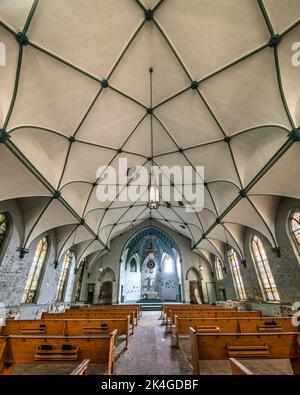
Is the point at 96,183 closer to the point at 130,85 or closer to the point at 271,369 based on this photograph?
the point at 130,85

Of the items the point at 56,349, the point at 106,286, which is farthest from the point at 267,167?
the point at 106,286

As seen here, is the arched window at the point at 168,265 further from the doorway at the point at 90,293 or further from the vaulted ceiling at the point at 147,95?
the vaulted ceiling at the point at 147,95

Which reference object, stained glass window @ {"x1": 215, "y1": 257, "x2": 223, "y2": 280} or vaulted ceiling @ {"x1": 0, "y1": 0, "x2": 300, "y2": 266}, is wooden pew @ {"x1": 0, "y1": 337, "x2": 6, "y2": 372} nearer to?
vaulted ceiling @ {"x1": 0, "y1": 0, "x2": 300, "y2": 266}

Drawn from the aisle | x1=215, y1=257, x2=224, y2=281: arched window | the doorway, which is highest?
x1=215, y1=257, x2=224, y2=281: arched window

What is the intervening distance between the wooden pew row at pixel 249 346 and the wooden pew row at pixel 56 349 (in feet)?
5.90

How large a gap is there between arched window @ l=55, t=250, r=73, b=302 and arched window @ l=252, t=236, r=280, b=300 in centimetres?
1448

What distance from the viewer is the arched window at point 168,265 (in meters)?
26.4

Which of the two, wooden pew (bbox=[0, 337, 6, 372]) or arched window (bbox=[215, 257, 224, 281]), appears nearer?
wooden pew (bbox=[0, 337, 6, 372])

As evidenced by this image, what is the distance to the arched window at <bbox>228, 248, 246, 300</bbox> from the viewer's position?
545 inches

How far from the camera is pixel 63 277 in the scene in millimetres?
15016

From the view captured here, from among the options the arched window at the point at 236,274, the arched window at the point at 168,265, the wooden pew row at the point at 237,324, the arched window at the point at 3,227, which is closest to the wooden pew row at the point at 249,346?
the wooden pew row at the point at 237,324

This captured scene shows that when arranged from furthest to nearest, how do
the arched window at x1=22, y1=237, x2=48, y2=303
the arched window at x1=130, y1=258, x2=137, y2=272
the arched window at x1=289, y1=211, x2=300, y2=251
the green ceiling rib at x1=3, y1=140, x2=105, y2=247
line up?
the arched window at x1=130, y1=258, x2=137, y2=272 < the arched window at x1=22, y1=237, x2=48, y2=303 < the arched window at x1=289, y1=211, x2=300, y2=251 < the green ceiling rib at x1=3, y1=140, x2=105, y2=247

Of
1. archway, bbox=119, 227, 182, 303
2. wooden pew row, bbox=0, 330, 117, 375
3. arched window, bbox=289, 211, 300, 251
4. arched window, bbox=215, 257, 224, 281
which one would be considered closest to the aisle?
wooden pew row, bbox=0, 330, 117, 375

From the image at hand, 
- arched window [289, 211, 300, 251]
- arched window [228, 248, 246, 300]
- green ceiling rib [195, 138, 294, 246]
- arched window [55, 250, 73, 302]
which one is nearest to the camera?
green ceiling rib [195, 138, 294, 246]
